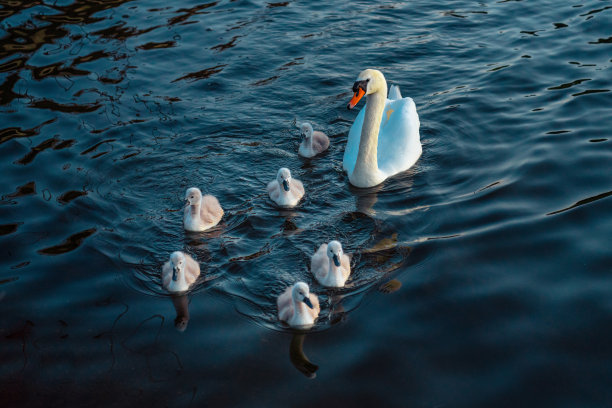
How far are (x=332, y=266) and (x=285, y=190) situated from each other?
1844mm

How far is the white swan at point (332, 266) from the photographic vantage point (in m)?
7.15

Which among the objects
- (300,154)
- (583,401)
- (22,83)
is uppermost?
(22,83)

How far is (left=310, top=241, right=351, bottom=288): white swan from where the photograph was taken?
7148mm

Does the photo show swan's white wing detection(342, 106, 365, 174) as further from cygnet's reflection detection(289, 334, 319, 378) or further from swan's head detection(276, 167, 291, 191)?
cygnet's reflection detection(289, 334, 319, 378)

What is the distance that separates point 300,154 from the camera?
10281 mm

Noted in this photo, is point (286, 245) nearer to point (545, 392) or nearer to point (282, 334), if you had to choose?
point (282, 334)

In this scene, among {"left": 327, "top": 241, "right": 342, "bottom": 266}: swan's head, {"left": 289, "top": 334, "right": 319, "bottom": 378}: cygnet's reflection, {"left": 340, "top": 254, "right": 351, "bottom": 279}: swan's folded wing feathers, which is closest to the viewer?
{"left": 289, "top": 334, "right": 319, "bottom": 378}: cygnet's reflection

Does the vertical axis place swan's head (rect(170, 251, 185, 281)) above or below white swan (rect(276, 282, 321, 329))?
above

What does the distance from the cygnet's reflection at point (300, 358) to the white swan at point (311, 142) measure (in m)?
4.05

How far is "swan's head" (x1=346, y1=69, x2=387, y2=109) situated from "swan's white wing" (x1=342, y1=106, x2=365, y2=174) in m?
0.89

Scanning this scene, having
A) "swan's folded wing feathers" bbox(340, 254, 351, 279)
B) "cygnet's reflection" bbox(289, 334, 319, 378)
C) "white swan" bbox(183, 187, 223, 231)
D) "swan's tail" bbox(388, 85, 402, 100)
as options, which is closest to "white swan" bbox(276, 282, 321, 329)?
"cygnet's reflection" bbox(289, 334, 319, 378)

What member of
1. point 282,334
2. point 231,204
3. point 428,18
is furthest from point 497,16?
point 282,334

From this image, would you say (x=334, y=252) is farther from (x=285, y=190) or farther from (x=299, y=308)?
(x=285, y=190)

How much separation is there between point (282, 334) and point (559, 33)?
987 cm
